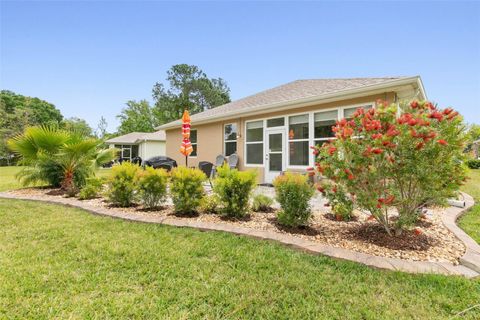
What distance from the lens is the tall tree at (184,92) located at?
33.5 meters

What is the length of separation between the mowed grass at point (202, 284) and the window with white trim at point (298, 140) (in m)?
5.72

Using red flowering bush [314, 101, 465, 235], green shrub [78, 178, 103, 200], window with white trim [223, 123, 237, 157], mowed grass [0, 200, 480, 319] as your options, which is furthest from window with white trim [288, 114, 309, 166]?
green shrub [78, 178, 103, 200]

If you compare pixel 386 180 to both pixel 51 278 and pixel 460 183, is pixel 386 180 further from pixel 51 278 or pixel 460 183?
pixel 51 278

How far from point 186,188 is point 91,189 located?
10.1 ft

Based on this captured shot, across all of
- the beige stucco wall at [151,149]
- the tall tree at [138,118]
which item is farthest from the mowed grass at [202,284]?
the tall tree at [138,118]

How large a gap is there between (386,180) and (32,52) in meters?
17.3

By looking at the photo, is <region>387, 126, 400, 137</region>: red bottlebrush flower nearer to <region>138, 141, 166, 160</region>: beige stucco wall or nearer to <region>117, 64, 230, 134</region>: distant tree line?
<region>138, 141, 166, 160</region>: beige stucco wall

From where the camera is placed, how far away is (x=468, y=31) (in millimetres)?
9789

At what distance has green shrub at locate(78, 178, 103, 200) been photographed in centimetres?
600

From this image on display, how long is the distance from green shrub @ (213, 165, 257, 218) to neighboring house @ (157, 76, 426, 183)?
14.5ft

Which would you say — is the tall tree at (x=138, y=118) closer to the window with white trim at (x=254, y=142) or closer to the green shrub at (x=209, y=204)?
the window with white trim at (x=254, y=142)

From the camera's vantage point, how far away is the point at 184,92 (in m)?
33.6

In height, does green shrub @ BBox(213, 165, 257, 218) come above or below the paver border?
above

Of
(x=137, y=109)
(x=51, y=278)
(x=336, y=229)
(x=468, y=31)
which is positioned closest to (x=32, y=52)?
(x=51, y=278)
